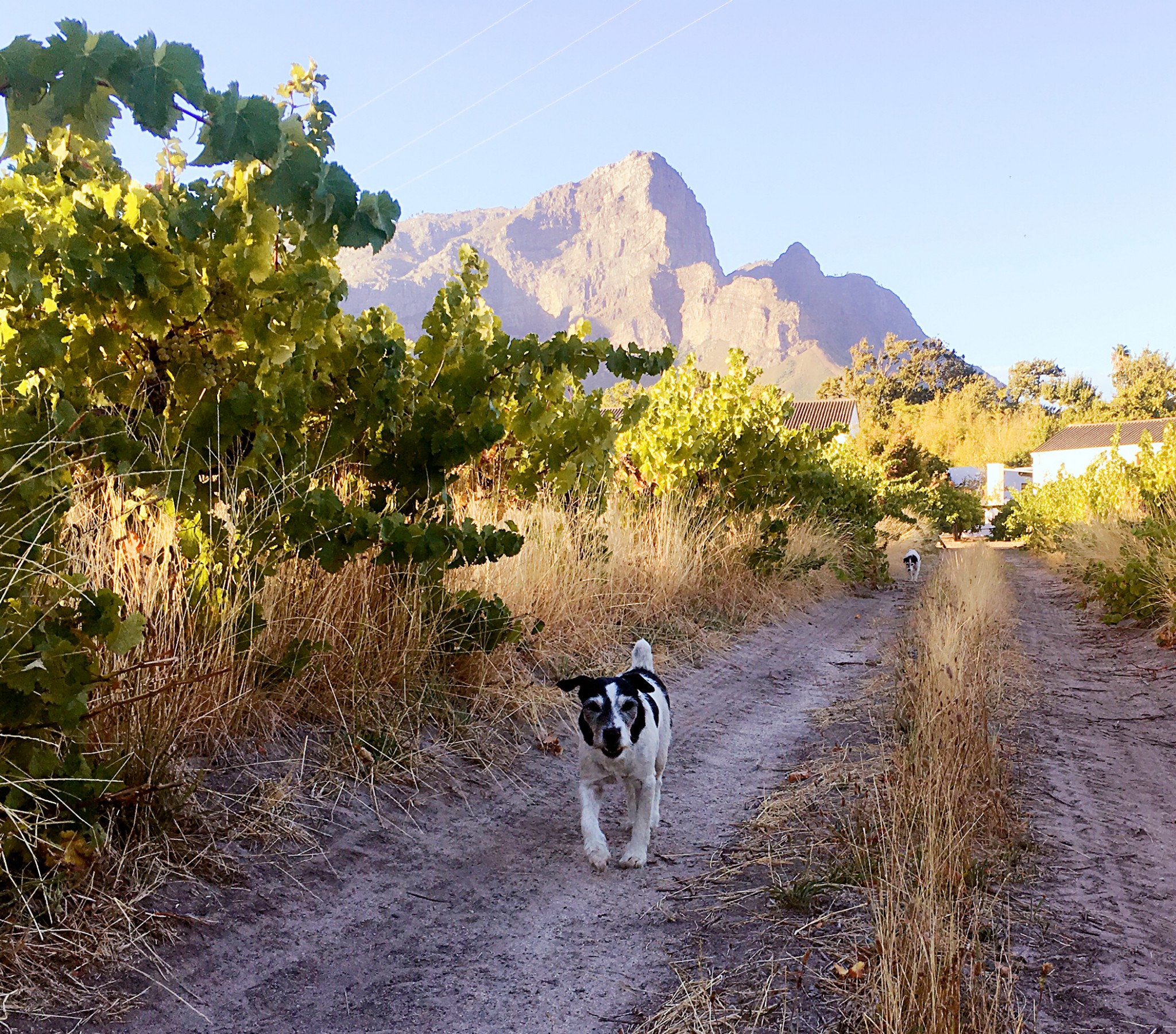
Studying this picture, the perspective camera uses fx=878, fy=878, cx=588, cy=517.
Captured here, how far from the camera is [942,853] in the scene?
11.0 ft

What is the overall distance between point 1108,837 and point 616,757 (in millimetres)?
2375

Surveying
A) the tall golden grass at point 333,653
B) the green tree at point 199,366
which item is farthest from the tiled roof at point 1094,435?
the green tree at point 199,366

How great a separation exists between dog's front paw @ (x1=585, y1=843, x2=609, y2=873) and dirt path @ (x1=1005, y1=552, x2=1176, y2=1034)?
1731 millimetres

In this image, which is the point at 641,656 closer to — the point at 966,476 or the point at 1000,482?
the point at 1000,482

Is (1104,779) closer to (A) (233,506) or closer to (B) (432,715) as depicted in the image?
(B) (432,715)

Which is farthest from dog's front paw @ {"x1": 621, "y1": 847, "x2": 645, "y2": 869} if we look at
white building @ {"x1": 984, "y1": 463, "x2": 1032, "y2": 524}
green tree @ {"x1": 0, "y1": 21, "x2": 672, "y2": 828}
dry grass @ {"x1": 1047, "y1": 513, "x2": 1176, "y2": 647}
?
white building @ {"x1": 984, "y1": 463, "x2": 1032, "y2": 524}

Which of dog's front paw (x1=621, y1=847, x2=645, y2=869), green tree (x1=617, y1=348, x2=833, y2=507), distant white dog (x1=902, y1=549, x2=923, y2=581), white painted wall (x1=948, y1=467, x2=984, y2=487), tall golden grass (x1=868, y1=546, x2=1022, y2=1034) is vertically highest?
green tree (x1=617, y1=348, x2=833, y2=507)

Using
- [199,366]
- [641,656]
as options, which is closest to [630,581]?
[641,656]

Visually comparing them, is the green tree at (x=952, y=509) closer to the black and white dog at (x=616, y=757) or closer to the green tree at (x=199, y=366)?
the green tree at (x=199, y=366)

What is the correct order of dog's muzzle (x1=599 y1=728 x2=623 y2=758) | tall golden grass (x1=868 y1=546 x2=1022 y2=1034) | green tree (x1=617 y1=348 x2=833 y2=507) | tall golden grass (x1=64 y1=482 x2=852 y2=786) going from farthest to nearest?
green tree (x1=617 y1=348 x2=833 y2=507) → dog's muzzle (x1=599 y1=728 x2=623 y2=758) → tall golden grass (x1=64 y1=482 x2=852 y2=786) → tall golden grass (x1=868 y1=546 x2=1022 y2=1034)

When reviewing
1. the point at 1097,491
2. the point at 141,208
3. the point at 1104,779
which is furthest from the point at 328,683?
the point at 1097,491

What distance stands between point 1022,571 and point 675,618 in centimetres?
1735

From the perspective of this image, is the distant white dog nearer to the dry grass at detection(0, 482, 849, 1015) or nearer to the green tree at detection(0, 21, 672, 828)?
the dry grass at detection(0, 482, 849, 1015)

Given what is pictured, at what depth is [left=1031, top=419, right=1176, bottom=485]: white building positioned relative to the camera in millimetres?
51344
